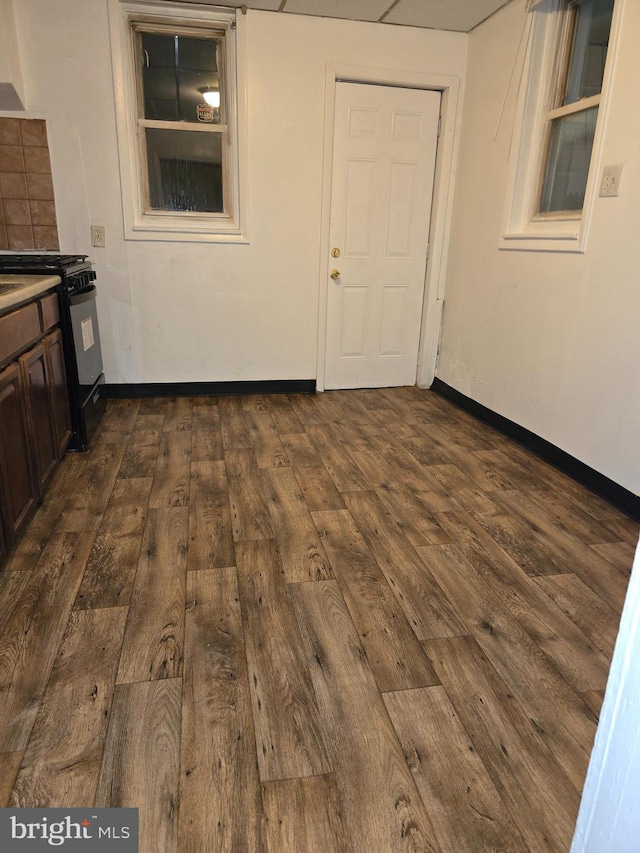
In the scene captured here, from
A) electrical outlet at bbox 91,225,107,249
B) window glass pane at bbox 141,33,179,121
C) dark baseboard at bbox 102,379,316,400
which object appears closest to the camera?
window glass pane at bbox 141,33,179,121

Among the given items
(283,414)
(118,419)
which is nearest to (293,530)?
(283,414)

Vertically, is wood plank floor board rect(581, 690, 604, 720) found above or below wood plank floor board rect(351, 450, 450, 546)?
above

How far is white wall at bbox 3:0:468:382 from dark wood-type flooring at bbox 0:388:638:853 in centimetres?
135

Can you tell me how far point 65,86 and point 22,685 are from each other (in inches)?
138

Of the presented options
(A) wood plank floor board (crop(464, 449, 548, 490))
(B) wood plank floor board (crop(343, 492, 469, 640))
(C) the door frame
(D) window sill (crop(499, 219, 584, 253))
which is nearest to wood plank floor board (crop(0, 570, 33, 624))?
(B) wood plank floor board (crop(343, 492, 469, 640))

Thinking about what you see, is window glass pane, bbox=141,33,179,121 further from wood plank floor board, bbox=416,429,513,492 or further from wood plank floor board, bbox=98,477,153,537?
wood plank floor board, bbox=416,429,513,492

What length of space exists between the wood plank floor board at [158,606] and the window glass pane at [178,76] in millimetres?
2802

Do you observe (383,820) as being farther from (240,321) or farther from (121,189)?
(121,189)

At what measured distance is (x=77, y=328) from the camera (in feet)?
9.55

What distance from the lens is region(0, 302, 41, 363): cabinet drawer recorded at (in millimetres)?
1927

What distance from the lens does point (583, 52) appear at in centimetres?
295

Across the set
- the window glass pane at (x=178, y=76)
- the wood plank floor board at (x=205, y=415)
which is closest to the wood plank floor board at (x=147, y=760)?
the wood plank floor board at (x=205, y=415)

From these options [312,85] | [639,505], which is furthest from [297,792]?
[312,85]
